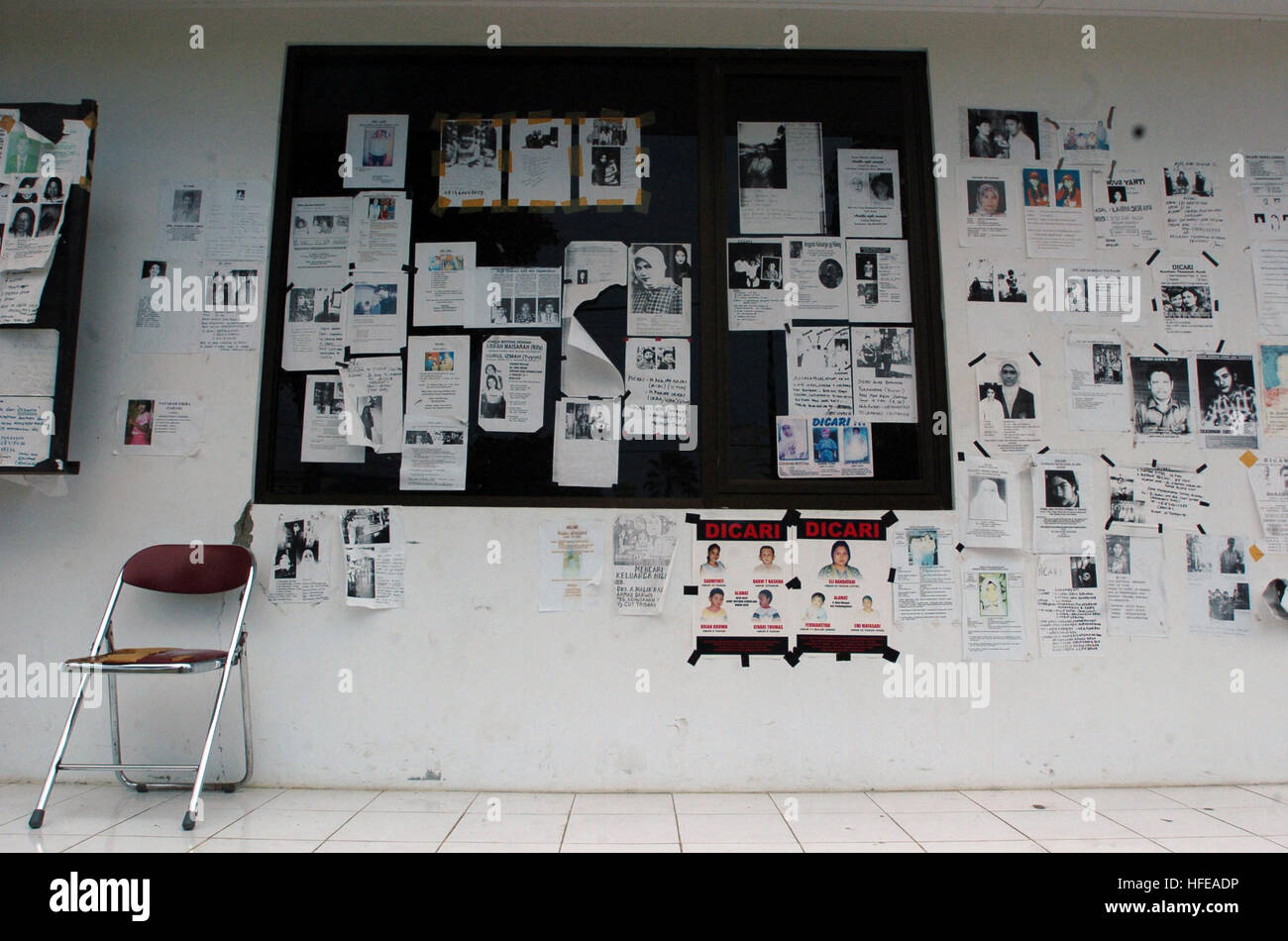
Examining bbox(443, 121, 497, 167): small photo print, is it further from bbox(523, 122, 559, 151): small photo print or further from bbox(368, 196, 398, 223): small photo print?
bbox(368, 196, 398, 223): small photo print

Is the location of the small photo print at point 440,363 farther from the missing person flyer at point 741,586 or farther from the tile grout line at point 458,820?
the tile grout line at point 458,820

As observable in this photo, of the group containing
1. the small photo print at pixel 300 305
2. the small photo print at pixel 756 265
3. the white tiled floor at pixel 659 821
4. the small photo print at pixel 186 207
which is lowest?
the white tiled floor at pixel 659 821

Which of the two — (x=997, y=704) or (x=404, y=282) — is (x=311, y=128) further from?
(x=997, y=704)

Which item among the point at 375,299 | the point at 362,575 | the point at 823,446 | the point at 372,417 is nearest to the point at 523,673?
the point at 362,575

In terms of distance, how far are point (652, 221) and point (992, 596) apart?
5.85 ft

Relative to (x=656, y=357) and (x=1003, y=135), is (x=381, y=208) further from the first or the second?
(x=1003, y=135)

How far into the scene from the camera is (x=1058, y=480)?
8.71 feet

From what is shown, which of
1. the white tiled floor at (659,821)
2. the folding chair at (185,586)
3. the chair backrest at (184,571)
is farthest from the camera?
the chair backrest at (184,571)

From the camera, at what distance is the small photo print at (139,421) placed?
2654mm

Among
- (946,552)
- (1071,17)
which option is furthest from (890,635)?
(1071,17)

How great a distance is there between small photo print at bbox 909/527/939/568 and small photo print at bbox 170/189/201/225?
2.78m

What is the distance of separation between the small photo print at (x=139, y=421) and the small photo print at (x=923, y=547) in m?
2.65

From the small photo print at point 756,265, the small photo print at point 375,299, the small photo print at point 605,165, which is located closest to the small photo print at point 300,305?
the small photo print at point 375,299

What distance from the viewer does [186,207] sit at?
2.77 m
